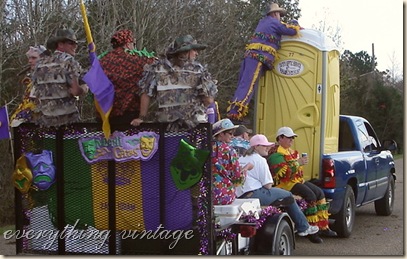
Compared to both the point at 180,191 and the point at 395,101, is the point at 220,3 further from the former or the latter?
the point at 395,101

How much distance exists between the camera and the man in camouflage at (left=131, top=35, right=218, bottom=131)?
5.33 metres

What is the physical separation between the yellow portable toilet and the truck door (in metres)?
1.30

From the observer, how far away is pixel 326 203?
834 centimetres

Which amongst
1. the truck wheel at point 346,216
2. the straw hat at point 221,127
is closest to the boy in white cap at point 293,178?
the truck wheel at point 346,216

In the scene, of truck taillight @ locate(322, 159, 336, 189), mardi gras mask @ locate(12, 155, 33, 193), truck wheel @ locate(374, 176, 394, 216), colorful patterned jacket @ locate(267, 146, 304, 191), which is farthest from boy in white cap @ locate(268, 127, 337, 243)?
truck wheel @ locate(374, 176, 394, 216)

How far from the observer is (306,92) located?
8.99 meters

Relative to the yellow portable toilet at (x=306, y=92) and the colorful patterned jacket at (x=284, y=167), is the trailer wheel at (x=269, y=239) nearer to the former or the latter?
the colorful patterned jacket at (x=284, y=167)

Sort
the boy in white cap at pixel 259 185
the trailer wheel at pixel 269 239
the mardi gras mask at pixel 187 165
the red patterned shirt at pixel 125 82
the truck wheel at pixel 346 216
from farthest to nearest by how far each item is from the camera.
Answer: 1. the truck wheel at pixel 346 216
2. the boy in white cap at pixel 259 185
3. the trailer wheel at pixel 269 239
4. the red patterned shirt at pixel 125 82
5. the mardi gras mask at pixel 187 165

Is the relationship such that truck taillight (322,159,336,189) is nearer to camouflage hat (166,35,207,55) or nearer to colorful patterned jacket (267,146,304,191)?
colorful patterned jacket (267,146,304,191)

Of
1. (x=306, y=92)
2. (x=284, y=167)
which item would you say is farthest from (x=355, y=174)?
(x=284, y=167)

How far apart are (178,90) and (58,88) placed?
40.3 inches

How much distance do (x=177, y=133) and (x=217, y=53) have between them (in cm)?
1384

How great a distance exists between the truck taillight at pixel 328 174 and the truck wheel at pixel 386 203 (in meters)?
3.23

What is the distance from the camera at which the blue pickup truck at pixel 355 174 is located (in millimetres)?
8914
